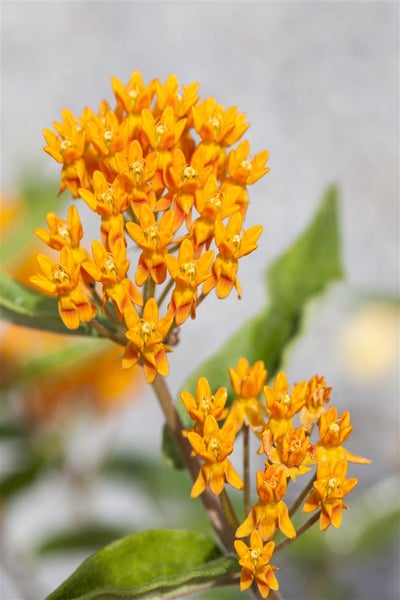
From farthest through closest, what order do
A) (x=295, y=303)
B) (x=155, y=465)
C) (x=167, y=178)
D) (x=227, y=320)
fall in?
(x=227, y=320) < (x=155, y=465) < (x=295, y=303) < (x=167, y=178)

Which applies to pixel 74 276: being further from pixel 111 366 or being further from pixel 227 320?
pixel 227 320

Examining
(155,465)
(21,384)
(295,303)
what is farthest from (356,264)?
(295,303)

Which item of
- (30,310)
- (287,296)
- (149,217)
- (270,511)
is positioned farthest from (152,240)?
(287,296)

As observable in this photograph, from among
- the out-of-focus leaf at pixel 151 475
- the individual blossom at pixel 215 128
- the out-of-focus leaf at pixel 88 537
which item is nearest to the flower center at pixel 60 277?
the individual blossom at pixel 215 128

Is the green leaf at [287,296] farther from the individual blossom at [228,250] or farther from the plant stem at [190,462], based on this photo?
the individual blossom at [228,250]

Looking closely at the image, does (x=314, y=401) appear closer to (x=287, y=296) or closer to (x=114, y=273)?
(x=114, y=273)

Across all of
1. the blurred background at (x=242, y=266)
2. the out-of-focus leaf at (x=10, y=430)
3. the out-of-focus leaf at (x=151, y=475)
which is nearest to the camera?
the out-of-focus leaf at (x=10, y=430)
